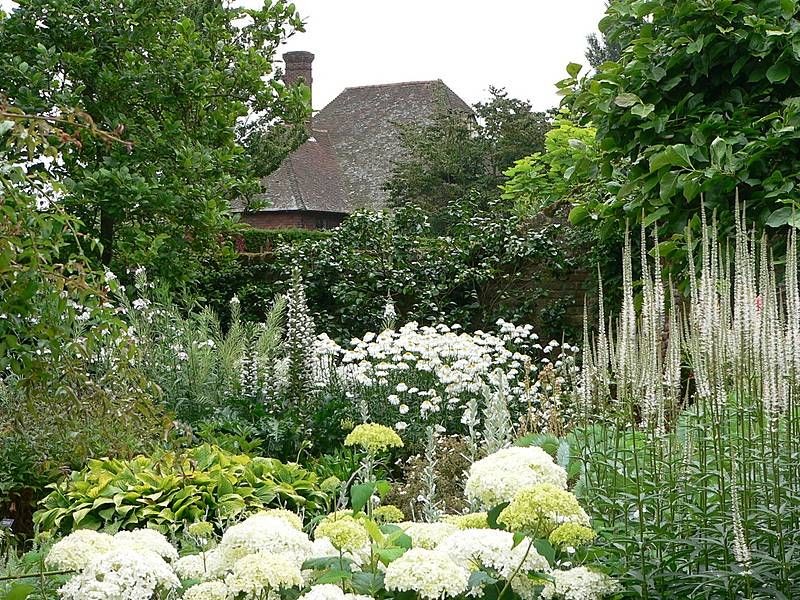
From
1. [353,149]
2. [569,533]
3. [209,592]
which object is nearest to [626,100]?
[569,533]

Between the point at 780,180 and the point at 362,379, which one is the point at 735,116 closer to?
the point at 780,180

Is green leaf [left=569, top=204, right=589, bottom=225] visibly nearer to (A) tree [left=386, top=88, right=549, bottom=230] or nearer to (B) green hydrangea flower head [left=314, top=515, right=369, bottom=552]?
(B) green hydrangea flower head [left=314, top=515, right=369, bottom=552]

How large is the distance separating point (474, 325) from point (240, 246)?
171 inches

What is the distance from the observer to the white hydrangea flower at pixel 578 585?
1.68m

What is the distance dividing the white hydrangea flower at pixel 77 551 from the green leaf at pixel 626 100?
2659 mm

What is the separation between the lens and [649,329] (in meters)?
2.34

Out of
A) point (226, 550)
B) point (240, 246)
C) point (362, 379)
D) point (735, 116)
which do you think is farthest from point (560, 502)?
point (240, 246)

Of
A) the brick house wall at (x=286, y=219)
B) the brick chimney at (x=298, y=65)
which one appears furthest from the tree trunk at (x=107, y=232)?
the brick chimney at (x=298, y=65)

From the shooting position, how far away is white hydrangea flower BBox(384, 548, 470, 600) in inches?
60.6

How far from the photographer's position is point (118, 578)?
1.60 meters

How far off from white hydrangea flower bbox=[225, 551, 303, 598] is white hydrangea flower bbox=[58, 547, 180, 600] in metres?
0.14

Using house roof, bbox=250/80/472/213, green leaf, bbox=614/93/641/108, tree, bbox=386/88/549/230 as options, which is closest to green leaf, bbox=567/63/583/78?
green leaf, bbox=614/93/641/108

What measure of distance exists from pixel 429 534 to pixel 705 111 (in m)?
2.39

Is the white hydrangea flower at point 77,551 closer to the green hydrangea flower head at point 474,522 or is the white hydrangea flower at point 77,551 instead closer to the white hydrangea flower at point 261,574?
the white hydrangea flower at point 261,574
